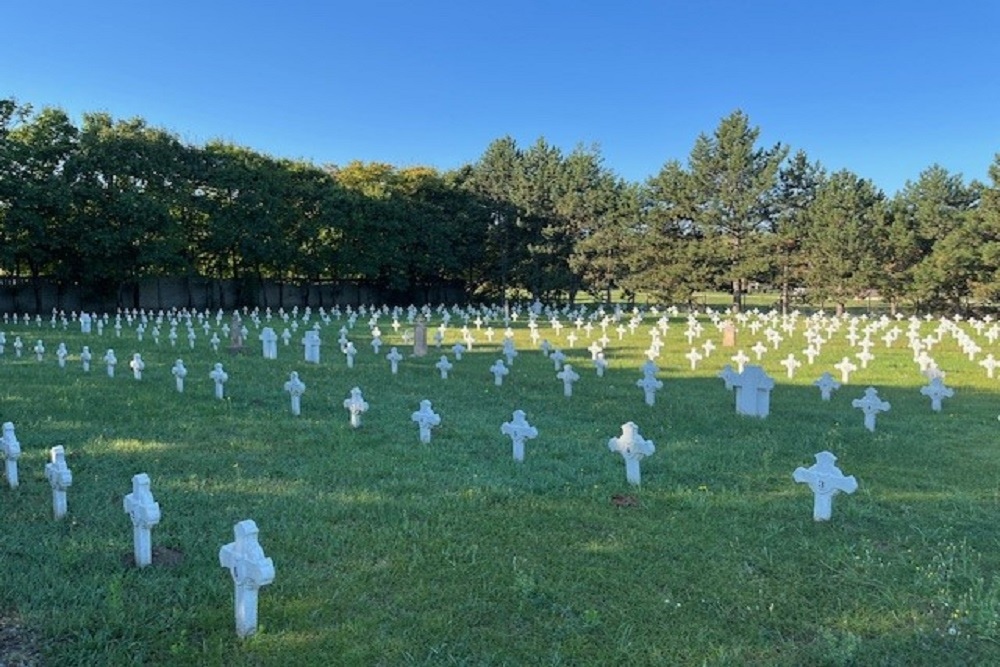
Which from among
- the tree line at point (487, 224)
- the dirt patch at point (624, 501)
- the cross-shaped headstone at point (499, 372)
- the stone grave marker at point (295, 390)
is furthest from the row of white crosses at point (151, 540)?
the tree line at point (487, 224)

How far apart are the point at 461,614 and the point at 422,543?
1050 millimetres

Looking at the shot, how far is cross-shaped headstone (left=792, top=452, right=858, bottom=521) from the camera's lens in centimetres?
529

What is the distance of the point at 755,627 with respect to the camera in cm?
373

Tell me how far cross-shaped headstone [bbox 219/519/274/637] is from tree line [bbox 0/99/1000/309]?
3066 centimetres

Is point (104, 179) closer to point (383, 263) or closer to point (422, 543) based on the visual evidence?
point (383, 263)

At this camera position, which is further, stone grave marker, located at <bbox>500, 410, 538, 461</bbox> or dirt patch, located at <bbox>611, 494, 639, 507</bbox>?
stone grave marker, located at <bbox>500, 410, 538, 461</bbox>

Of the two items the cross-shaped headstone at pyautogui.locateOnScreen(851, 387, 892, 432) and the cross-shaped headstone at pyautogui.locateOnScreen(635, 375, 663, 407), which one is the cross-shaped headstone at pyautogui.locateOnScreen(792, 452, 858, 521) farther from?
the cross-shaped headstone at pyautogui.locateOnScreen(635, 375, 663, 407)

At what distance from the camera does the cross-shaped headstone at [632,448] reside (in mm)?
6203

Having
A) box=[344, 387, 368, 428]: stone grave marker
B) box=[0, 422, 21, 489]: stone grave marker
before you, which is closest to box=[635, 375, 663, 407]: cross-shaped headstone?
box=[344, 387, 368, 428]: stone grave marker

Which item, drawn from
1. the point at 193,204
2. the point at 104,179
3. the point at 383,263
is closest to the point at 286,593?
the point at 104,179

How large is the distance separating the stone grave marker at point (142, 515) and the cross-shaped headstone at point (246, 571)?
97 cm

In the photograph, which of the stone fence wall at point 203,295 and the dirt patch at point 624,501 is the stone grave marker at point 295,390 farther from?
the stone fence wall at point 203,295

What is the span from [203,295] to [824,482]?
3879 cm

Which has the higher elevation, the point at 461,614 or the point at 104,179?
the point at 104,179
